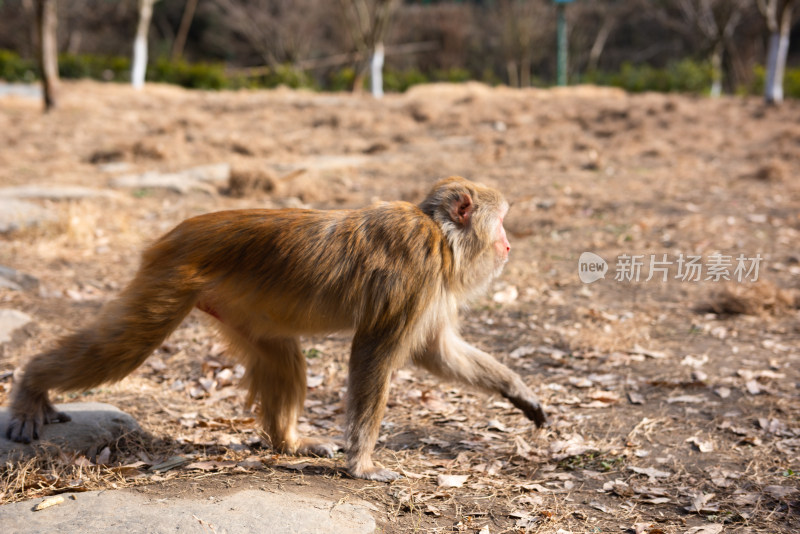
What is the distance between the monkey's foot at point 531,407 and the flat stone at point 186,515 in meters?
1.18

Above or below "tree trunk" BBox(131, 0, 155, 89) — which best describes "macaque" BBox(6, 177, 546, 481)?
below

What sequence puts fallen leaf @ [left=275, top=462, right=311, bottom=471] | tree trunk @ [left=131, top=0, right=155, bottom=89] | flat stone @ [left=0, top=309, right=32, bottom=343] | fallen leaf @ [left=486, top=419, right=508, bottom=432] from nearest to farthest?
1. fallen leaf @ [left=275, top=462, right=311, bottom=471]
2. fallen leaf @ [left=486, top=419, right=508, bottom=432]
3. flat stone @ [left=0, top=309, right=32, bottom=343]
4. tree trunk @ [left=131, top=0, right=155, bottom=89]

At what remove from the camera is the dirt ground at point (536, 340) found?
3.69 metres

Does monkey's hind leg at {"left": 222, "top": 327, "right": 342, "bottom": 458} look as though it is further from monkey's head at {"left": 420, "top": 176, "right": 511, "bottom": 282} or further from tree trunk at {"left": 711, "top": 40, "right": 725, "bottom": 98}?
tree trunk at {"left": 711, "top": 40, "right": 725, "bottom": 98}

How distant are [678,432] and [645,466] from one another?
19.1 inches

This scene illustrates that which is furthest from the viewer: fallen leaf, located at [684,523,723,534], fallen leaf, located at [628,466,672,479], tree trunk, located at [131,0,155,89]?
tree trunk, located at [131,0,155,89]

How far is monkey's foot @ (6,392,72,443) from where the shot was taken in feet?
12.2

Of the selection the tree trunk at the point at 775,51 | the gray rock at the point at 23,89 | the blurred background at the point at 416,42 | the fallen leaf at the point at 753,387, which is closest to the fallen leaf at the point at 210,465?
the fallen leaf at the point at 753,387

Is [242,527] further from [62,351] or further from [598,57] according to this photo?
[598,57]

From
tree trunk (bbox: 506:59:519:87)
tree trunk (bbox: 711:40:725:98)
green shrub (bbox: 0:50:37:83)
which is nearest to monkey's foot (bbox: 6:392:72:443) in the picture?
tree trunk (bbox: 711:40:725:98)

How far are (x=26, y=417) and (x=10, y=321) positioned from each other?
1973 mm

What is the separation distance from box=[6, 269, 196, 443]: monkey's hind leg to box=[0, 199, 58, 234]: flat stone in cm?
501
